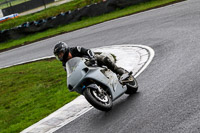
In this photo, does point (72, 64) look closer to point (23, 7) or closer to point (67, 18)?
point (67, 18)

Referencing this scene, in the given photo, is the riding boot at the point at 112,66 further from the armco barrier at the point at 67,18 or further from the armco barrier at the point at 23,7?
the armco barrier at the point at 23,7

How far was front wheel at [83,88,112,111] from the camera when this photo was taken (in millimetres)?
7570

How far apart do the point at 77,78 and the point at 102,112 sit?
108 centimetres

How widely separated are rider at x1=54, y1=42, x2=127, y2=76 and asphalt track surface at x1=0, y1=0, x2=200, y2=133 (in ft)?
2.88

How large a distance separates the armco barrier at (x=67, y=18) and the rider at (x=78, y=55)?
18518 mm

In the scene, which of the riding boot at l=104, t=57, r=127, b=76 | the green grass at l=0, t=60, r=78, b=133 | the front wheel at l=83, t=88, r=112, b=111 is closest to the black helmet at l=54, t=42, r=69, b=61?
the riding boot at l=104, t=57, r=127, b=76

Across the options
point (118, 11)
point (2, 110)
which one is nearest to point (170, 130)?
point (2, 110)

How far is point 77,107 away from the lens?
9266 millimetres

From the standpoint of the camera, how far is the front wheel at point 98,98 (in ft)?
24.8

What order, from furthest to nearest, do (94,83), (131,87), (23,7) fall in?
1. (23,7)
2. (131,87)
3. (94,83)

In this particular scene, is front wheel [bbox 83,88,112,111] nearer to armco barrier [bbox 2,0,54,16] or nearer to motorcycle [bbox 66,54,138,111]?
motorcycle [bbox 66,54,138,111]

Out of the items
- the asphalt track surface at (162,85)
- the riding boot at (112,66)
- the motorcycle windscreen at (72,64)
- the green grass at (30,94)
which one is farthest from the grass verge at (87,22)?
the motorcycle windscreen at (72,64)

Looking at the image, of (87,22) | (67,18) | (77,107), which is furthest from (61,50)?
(67,18)

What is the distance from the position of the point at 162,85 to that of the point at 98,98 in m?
2.00
